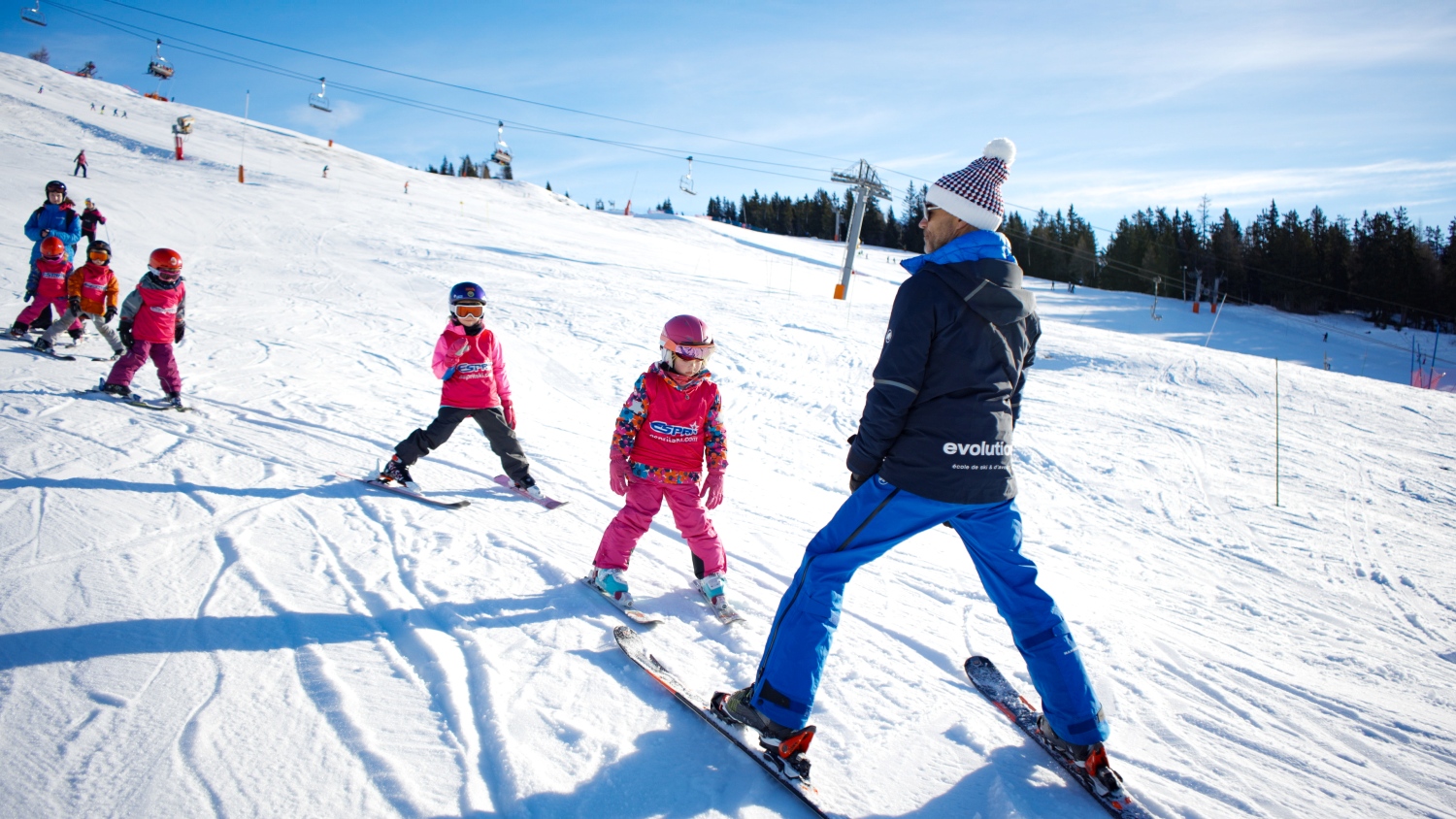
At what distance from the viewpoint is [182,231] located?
15609mm

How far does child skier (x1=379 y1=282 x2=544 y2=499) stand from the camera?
4.50 metres

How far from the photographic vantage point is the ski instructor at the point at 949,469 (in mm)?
2213

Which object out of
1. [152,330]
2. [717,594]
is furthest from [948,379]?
[152,330]

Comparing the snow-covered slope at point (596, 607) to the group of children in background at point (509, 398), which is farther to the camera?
the group of children in background at point (509, 398)

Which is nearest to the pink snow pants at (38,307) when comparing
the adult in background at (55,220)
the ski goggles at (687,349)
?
the adult in background at (55,220)

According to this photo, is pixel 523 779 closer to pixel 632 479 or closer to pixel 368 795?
pixel 368 795

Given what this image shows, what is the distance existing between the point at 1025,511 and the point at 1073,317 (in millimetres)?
25517

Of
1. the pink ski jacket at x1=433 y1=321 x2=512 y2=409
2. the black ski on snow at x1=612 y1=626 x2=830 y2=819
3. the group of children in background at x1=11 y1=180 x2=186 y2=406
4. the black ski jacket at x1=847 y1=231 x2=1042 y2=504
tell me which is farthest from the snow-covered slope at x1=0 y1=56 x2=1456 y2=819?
the black ski jacket at x1=847 y1=231 x2=1042 y2=504

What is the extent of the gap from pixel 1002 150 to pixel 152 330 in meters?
7.08

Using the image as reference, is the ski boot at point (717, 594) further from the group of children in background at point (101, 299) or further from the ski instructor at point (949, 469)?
the group of children in background at point (101, 299)

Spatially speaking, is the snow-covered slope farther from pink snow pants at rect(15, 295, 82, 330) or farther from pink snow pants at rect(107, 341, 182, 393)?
pink snow pants at rect(15, 295, 82, 330)

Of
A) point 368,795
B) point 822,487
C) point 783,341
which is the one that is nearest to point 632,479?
point 368,795

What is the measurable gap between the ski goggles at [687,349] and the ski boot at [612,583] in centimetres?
119

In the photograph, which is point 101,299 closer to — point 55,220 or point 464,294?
point 55,220
